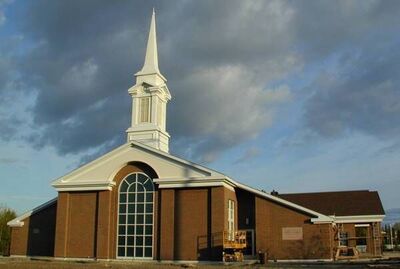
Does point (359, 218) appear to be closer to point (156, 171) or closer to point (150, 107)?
point (156, 171)

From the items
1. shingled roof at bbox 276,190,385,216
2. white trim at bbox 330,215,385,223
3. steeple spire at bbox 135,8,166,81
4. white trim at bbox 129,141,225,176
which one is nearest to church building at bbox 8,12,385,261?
white trim at bbox 129,141,225,176

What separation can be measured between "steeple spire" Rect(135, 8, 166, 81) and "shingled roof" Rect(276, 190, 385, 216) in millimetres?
17144

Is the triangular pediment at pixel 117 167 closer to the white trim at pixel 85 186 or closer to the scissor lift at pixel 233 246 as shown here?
the white trim at pixel 85 186

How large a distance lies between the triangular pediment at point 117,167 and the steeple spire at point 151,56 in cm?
801

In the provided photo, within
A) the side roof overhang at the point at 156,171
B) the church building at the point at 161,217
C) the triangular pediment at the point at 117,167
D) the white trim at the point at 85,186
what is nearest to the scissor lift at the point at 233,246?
the church building at the point at 161,217

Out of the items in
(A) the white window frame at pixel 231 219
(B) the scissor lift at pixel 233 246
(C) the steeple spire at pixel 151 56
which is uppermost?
A: (C) the steeple spire at pixel 151 56

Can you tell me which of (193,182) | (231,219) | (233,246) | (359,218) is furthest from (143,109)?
(359,218)

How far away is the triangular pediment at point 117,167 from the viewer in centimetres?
3525

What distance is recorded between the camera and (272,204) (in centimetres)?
3525

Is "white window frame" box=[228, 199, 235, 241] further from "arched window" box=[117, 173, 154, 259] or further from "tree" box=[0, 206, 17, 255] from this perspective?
"tree" box=[0, 206, 17, 255]

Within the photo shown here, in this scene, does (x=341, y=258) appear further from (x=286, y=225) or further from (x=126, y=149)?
(x=126, y=149)

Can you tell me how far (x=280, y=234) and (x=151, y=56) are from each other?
18.2m

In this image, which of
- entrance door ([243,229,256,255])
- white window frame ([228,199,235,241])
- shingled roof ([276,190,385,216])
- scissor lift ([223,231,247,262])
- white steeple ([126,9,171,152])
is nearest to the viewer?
scissor lift ([223,231,247,262])

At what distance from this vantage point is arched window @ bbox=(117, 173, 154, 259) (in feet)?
116
